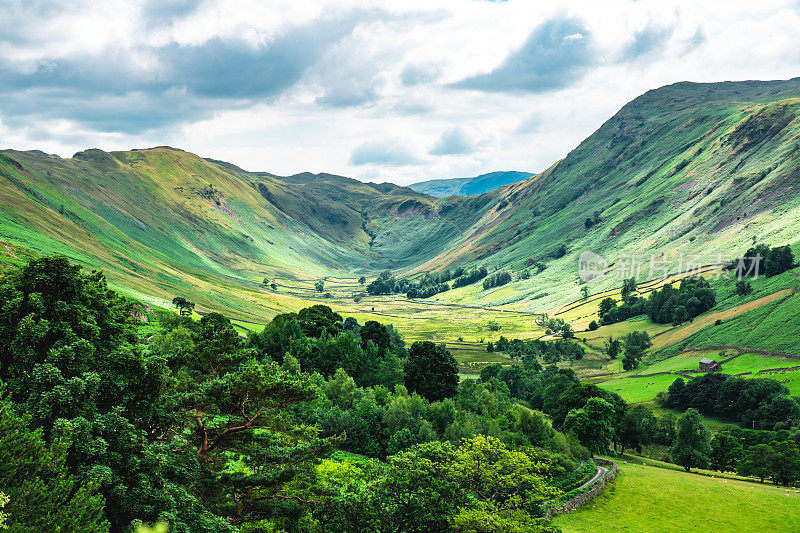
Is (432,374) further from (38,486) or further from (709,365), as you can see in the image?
(709,365)

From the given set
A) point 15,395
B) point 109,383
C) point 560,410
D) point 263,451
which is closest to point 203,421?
point 263,451

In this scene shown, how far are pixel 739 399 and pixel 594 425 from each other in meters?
58.9

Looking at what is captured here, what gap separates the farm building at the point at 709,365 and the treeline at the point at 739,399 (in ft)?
46.2

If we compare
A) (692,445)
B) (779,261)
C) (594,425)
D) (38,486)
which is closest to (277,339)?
(594,425)

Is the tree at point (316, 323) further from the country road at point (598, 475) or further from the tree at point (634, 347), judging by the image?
the tree at point (634, 347)

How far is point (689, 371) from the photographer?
143250 mm

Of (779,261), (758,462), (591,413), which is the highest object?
(779,261)

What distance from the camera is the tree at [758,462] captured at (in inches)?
2916

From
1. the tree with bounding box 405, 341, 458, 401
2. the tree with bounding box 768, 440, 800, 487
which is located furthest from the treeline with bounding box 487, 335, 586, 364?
the tree with bounding box 768, 440, 800, 487

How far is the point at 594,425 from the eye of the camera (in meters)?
84.1

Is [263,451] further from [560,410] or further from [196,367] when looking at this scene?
[560,410]

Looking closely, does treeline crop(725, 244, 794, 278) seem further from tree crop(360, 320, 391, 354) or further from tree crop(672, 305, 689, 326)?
tree crop(360, 320, 391, 354)

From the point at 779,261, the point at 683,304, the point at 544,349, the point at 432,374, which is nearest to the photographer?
the point at 432,374

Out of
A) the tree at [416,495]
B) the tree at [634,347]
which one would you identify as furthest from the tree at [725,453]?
the tree at [416,495]
